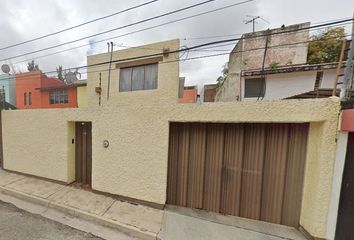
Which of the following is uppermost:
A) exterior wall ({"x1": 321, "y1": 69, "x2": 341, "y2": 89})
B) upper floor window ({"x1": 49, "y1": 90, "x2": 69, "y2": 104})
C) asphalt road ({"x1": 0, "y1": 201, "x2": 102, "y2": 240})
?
exterior wall ({"x1": 321, "y1": 69, "x2": 341, "y2": 89})

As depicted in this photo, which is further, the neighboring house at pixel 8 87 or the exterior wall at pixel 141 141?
the neighboring house at pixel 8 87

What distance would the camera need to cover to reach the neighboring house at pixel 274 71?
29.8ft

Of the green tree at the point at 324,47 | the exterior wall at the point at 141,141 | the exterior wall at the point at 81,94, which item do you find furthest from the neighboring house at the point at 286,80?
the exterior wall at the point at 81,94

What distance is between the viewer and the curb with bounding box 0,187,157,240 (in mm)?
3695

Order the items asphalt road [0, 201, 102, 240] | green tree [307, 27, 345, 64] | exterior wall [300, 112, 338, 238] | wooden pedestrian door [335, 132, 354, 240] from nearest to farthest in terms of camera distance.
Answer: wooden pedestrian door [335, 132, 354, 240] → exterior wall [300, 112, 338, 238] → asphalt road [0, 201, 102, 240] → green tree [307, 27, 345, 64]

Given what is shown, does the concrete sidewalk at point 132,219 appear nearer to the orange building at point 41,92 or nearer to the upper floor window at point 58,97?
the orange building at point 41,92

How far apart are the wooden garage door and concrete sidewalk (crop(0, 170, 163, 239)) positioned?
936 millimetres

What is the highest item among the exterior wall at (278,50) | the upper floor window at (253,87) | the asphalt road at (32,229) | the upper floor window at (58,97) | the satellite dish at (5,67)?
the exterior wall at (278,50)

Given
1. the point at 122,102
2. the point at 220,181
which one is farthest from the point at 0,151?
the point at 220,181

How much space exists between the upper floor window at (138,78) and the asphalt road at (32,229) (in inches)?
235

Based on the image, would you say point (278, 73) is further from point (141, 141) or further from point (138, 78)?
point (141, 141)

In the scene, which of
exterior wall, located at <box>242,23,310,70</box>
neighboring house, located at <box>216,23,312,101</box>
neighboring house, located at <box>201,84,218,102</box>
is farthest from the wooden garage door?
neighboring house, located at <box>201,84,218,102</box>

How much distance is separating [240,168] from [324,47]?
45.1 feet

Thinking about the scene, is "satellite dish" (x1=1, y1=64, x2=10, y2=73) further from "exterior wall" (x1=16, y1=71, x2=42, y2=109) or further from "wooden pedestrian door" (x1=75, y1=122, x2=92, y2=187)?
"wooden pedestrian door" (x1=75, y1=122, x2=92, y2=187)
